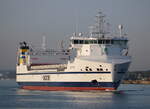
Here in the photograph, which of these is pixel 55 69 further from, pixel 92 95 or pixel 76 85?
pixel 92 95

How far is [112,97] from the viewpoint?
2489 inches

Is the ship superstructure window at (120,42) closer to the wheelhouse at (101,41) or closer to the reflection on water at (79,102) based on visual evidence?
the wheelhouse at (101,41)

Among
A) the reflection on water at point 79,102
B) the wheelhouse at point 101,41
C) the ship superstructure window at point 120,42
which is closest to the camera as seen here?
the reflection on water at point 79,102

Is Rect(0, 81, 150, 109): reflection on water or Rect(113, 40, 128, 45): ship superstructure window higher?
Rect(113, 40, 128, 45): ship superstructure window

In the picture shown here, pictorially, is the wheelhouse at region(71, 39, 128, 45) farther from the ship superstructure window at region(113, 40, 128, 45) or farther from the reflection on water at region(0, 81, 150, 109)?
the reflection on water at region(0, 81, 150, 109)

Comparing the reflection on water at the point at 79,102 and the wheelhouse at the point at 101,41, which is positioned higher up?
the wheelhouse at the point at 101,41

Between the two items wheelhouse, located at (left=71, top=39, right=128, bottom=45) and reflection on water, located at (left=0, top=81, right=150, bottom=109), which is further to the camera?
wheelhouse, located at (left=71, top=39, right=128, bottom=45)

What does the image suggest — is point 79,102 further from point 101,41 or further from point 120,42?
point 120,42

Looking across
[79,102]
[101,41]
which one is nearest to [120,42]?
[101,41]

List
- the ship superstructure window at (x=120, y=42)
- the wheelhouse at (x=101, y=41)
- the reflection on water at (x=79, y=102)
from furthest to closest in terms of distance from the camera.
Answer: the ship superstructure window at (x=120, y=42)
the wheelhouse at (x=101, y=41)
the reflection on water at (x=79, y=102)

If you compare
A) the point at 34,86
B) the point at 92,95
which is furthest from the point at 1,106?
the point at 34,86

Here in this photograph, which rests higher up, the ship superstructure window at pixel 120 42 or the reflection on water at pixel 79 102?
the ship superstructure window at pixel 120 42

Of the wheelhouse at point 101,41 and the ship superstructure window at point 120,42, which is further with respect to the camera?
the ship superstructure window at point 120,42

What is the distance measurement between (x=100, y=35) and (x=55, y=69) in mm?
7690
